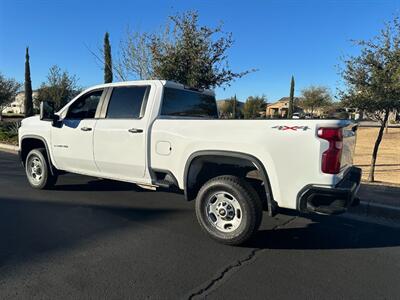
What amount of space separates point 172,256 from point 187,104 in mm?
2631

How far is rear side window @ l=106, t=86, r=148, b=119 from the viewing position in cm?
500

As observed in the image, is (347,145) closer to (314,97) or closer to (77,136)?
(77,136)

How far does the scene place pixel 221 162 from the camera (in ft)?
13.8

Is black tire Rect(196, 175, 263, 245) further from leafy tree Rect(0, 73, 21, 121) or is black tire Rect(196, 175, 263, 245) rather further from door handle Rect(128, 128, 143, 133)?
leafy tree Rect(0, 73, 21, 121)

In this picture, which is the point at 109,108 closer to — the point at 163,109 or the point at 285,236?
the point at 163,109

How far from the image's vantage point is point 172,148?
4430 mm

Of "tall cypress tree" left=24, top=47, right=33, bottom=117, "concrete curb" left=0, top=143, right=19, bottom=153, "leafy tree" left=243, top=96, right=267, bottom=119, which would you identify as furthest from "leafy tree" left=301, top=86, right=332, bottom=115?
"concrete curb" left=0, top=143, right=19, bottom=153

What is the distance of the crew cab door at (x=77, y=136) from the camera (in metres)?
5.49

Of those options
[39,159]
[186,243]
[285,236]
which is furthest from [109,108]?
[285,236]

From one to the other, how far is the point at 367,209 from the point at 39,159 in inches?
229

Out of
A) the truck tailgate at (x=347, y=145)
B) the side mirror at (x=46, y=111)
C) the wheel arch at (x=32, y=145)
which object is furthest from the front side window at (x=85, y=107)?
the truck tailgate at (x=347, y=145)

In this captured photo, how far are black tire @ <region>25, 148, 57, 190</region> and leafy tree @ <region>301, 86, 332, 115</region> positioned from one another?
5609cm

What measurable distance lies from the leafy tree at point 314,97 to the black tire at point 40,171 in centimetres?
5609

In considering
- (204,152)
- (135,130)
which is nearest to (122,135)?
(135,130)
